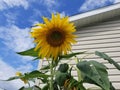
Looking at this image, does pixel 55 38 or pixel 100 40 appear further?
pixel 100 40

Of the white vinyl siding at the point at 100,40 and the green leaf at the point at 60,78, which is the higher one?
the white vinyl siding at the point at 100,40

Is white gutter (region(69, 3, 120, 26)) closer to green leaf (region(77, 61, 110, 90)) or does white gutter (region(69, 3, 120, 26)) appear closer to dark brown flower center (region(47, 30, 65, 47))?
green leaf (region(77, 61, 110, 90))

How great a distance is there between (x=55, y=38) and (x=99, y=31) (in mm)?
3876

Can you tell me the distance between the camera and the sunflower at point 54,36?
1749 millimetres

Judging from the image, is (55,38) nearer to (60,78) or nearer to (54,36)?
(54,36)

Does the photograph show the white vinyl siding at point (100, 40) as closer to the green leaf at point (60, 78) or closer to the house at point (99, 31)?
the house at point (99, 31)

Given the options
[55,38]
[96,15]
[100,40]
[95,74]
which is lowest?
[95,74]

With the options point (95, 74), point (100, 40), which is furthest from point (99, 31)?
point (95, 74)

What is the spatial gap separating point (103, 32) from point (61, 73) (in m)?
3.40

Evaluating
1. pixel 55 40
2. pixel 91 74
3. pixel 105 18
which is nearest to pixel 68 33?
pixel 55 40

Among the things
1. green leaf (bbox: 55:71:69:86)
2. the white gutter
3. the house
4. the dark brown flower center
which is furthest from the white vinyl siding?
the dark brown flower center

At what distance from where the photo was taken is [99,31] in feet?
18.4

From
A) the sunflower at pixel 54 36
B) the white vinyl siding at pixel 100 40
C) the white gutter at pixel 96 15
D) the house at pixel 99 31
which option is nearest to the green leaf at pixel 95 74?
the sunflower at pixel 54 36

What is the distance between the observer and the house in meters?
5.23
